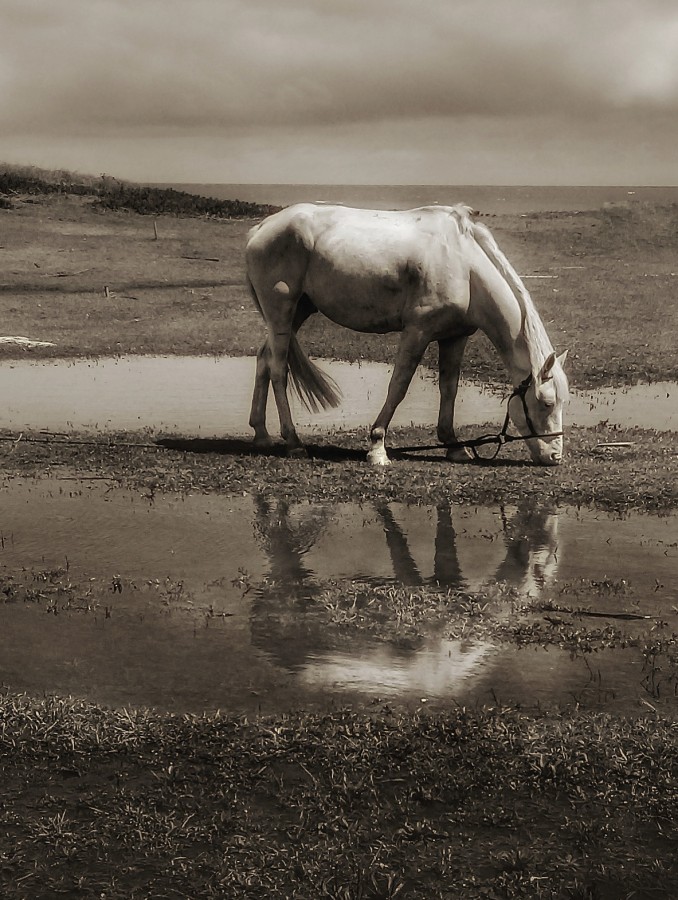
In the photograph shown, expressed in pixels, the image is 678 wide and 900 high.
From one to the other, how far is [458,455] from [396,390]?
0.91m

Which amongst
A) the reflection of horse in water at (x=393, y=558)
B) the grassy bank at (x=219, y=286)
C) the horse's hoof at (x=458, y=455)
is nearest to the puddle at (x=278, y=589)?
the reflection of horse in water at (x=393, y=558)

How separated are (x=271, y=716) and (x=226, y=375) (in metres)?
11.5

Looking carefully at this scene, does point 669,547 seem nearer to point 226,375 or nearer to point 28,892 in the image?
point 28,892

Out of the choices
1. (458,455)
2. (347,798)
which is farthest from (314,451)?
(347,798)

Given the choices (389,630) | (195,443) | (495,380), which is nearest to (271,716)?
(389,630)

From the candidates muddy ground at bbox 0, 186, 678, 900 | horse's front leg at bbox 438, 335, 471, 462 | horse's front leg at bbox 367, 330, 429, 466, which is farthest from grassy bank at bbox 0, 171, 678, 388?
muddy ground at bbox 0, 186, 678, 900

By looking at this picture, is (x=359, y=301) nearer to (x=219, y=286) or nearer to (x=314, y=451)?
(x=314, y=451)

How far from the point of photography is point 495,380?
15.7m

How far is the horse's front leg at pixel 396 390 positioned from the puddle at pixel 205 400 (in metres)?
2.12

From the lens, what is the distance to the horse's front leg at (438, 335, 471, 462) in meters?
10.8

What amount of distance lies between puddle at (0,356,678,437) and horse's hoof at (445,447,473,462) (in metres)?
2.02

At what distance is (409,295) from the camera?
10234mm

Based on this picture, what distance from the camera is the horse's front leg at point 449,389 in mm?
10789

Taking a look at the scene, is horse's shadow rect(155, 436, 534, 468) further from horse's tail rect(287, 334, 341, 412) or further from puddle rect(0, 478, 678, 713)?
puddle rect(0, 478, 678, 713)
